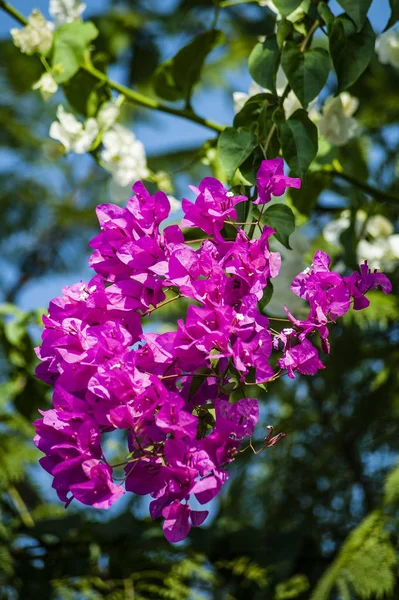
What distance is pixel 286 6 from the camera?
1.67 ft

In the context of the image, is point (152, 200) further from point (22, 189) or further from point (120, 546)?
point (22, 189)

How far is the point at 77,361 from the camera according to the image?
1.21ft

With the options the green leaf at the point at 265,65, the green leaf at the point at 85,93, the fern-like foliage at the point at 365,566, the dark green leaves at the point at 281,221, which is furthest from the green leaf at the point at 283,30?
the fern-like foliage at the point at 365,566

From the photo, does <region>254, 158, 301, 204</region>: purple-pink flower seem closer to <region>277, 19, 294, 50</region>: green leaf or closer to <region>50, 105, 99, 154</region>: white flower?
<region>277, 19, 294, 50</region>: green leaf

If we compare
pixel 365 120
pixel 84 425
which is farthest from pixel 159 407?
pixel 365 120

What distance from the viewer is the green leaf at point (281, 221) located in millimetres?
438

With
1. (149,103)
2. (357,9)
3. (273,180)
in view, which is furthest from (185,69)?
(273,180)

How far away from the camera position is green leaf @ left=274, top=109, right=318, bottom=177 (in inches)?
19.3

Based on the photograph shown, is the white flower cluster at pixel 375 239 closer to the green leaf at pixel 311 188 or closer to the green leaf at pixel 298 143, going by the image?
the green leaf at pixel 311 188

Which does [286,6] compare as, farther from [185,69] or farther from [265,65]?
[185,69]

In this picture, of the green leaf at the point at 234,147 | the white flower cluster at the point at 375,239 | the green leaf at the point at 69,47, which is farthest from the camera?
the white flower cluster at the point at 375,239

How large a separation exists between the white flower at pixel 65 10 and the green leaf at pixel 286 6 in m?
0.33

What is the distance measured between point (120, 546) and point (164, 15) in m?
2.85

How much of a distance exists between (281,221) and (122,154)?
0.39m
